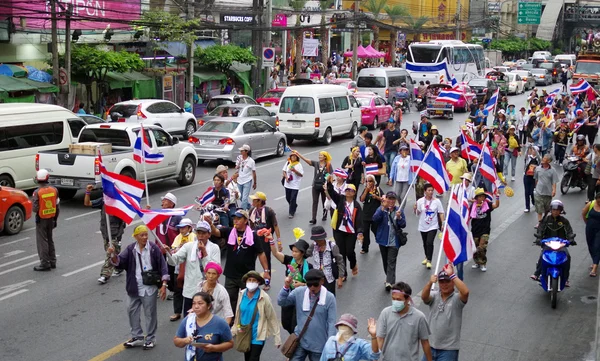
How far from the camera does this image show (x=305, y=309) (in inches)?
314

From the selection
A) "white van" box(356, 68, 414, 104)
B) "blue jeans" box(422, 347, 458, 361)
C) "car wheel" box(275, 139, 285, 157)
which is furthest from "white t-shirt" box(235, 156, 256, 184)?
"white van" box(356, 68, 414, 104)

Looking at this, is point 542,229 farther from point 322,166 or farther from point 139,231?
point 139,231

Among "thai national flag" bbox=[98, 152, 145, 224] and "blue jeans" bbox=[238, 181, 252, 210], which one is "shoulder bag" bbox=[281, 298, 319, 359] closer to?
"thai national flag" bbox=[98, 152, 145, 224]

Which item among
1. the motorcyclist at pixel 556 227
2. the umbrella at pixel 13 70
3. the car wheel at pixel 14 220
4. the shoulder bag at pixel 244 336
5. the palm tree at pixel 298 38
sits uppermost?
the palm tree at pixel 298 38

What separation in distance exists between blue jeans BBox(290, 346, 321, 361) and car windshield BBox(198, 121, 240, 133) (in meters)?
15.9

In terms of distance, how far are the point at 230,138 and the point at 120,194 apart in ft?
39.7

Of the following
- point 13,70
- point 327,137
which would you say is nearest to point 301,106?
point 327,137

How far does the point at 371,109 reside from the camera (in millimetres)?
33656

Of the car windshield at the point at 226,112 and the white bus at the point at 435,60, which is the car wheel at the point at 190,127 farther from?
the white bus at the point at 435,60

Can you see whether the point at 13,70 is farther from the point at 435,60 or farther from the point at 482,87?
the point at 435,60

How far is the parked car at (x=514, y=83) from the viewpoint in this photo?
177 ft

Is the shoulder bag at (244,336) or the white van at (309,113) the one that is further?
the white van at (309,113)

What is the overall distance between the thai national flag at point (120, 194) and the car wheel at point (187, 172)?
9.45 meters

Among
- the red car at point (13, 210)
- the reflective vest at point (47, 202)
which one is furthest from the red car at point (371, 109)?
the reflective vest at point (47, 202)
